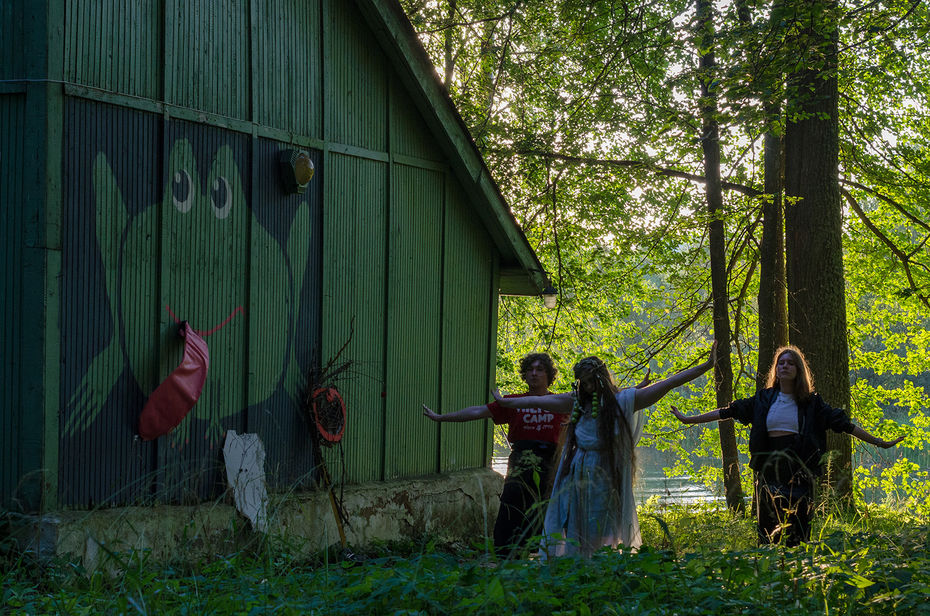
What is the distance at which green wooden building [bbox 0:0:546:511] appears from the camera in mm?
6445

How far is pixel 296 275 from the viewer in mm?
8594

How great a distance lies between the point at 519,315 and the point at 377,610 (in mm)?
16312

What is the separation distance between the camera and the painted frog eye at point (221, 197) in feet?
25.5

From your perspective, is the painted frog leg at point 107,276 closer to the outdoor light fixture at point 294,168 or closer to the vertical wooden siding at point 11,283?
the vertical wooden siding at point 11,283

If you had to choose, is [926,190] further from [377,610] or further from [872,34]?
[377,610]

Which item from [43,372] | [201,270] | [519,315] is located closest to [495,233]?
[201,270]

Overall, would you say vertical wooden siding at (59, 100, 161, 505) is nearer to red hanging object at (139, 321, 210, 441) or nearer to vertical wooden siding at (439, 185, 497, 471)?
red hanging object at (139, 321, 210, 441)

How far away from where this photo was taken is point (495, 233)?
36.2 feet

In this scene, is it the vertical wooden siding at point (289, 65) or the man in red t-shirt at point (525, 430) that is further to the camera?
the vertical wooden siding at point (289, 65)

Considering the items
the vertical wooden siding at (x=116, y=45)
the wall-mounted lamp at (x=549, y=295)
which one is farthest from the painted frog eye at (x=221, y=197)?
the wall-mounted lamp at (x=549, y=295)

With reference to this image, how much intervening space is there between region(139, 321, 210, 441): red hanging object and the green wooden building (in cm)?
11

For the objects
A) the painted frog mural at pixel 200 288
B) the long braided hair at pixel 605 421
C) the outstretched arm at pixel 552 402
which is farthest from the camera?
the painted frog mural at pixel 200 288

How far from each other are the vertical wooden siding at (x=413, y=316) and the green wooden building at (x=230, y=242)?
0.08ft

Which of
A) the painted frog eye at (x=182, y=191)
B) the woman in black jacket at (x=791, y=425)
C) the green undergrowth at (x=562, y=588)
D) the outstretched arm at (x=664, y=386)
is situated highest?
the painted frog eye at (x=182, y=191)
